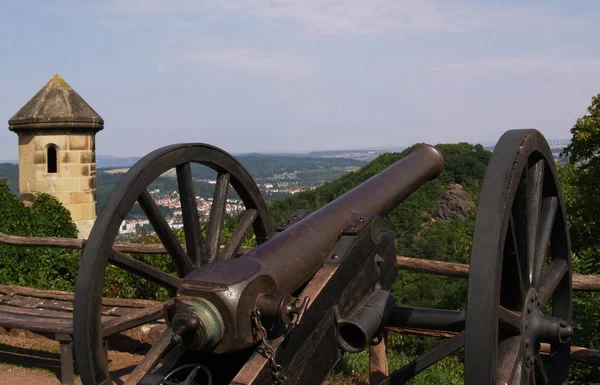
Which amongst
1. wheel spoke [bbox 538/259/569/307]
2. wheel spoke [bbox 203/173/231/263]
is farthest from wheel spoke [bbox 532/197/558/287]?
wheel spoke [bbox 203/173/231/263]

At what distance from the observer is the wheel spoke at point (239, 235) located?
13.5 ft

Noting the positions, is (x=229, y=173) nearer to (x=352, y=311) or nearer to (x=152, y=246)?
(x=352, y=311)

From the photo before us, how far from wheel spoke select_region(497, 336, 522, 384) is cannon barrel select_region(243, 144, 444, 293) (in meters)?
0.91

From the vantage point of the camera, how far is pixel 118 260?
3.34 meters

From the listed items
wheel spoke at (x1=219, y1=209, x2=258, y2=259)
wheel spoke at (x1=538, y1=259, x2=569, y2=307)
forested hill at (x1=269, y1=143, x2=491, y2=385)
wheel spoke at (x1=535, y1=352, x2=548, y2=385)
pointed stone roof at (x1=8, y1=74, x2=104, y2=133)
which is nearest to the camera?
wheel spoke at (x1=535, y1=352, x2=548, y2=385)

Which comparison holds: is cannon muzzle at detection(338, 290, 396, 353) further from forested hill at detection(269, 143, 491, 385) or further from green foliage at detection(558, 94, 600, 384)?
green foliage at detection(558, 94, 600, 384)

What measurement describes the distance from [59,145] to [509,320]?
31.9 feet

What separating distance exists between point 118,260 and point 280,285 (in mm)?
928

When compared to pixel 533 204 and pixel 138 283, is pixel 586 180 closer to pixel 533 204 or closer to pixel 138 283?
pixel 138 283

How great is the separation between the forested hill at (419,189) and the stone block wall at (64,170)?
13451 mm

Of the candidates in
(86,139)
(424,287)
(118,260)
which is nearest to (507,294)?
(118,260)

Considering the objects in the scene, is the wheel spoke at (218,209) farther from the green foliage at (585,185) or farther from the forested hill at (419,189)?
Answer: the forested hill at (419,189)

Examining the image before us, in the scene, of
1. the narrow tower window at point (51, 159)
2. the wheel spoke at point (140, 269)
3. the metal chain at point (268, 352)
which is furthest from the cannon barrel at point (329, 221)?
the narrow tower window at point (51, 159)

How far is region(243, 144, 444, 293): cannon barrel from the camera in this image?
2.97 metres
